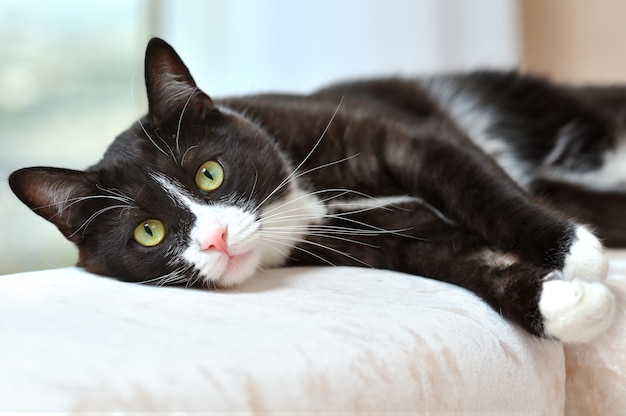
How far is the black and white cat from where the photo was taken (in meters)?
1.27

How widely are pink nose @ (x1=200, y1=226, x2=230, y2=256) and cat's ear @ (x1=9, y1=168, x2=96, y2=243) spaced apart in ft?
1.06

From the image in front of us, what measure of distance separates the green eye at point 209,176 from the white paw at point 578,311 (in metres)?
0.67

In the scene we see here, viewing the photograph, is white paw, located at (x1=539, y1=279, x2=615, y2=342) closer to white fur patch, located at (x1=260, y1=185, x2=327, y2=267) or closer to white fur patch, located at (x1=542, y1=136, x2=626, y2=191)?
white fur patch, located at (x1=260, y1=185, x2=327, y2=267)

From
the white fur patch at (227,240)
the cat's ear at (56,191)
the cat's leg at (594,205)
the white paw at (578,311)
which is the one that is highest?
the cat's ear at (56,191)

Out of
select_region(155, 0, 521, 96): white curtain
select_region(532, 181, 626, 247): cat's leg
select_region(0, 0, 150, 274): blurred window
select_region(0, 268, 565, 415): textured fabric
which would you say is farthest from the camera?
select_region(155, 0, 521, 96): white curtain

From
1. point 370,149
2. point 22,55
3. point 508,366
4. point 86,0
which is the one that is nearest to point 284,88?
point 86,0

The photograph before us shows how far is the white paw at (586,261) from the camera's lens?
3.98 feet

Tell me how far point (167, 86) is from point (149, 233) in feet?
1.06

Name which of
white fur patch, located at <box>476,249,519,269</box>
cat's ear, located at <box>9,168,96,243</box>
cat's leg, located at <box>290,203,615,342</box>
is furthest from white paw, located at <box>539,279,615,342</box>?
cat's ear, located at <box>9,168,96,243</box>

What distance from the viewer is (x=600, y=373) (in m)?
1.14

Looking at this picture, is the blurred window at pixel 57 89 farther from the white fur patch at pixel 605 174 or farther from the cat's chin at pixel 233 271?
the white fur patch at pixel 605 174

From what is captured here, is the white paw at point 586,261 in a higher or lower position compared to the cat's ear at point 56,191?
lower

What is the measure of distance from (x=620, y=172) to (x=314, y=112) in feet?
3.29

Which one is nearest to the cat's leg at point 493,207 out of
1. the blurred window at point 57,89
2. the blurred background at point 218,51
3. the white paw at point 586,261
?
the white paw at point 586,261
